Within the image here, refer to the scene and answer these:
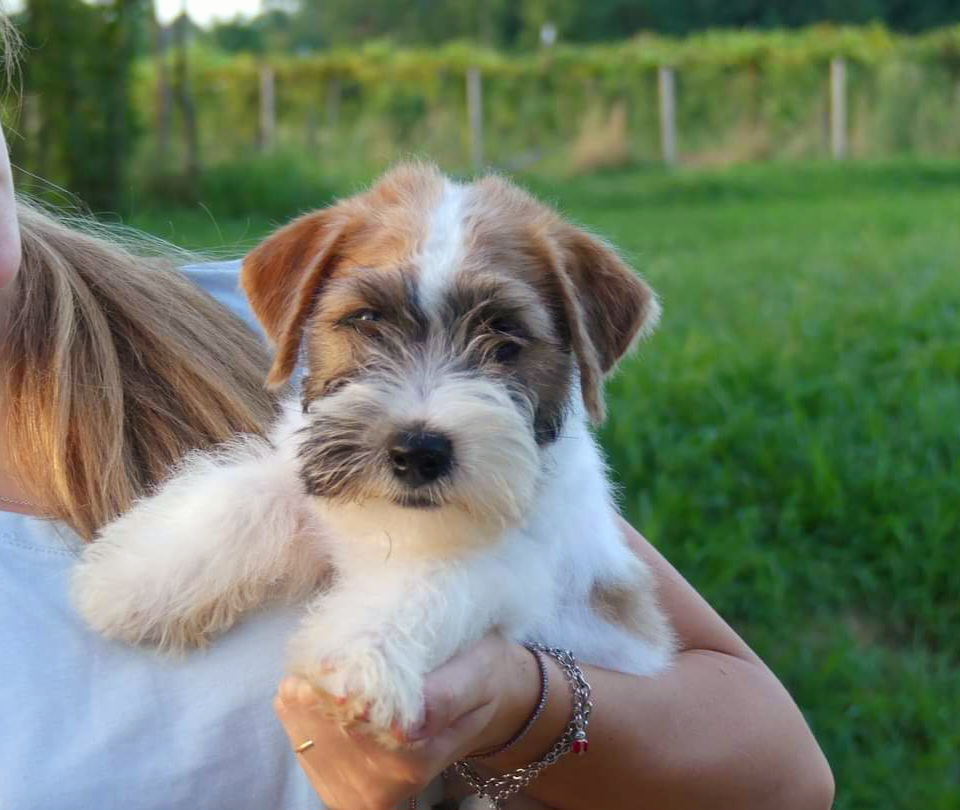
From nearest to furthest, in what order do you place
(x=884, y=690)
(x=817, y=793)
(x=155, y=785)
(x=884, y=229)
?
(x=155, y=785) < (x=817, y=793) < (x=884, y=690) < (x=884, y=229)

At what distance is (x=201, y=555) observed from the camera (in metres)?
2.48

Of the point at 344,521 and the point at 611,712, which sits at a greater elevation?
the point at 344,521

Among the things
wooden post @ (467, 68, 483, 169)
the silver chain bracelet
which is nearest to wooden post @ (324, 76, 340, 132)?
wooden post @ (467, 68, 483, 169)

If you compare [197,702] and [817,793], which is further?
[817,793]

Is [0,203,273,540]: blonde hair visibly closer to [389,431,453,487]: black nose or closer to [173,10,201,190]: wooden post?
[389,431,453,487]: black nose

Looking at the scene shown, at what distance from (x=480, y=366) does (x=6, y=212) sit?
1091mm

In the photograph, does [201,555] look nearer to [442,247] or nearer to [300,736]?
[300,736]

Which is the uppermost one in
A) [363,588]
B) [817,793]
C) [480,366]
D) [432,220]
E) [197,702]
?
[432,220]

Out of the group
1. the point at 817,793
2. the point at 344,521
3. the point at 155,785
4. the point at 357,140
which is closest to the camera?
the point at 155,785

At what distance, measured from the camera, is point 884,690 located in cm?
487

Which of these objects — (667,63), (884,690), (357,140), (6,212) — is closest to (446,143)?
(357,140)

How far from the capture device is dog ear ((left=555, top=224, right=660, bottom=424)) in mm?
2586

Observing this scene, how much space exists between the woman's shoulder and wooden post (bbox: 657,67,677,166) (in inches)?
857

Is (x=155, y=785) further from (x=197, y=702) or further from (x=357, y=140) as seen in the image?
(x=357, y=140)
